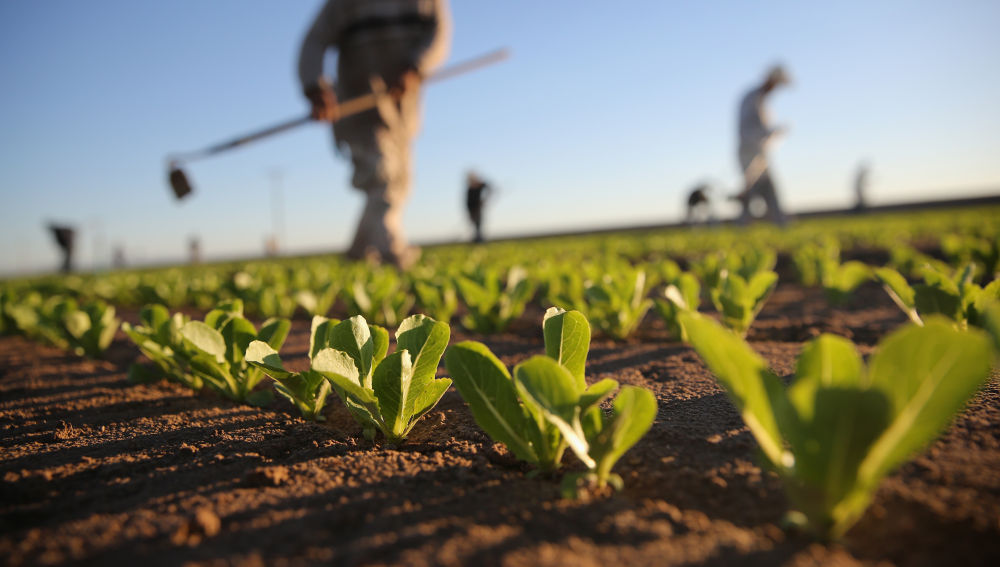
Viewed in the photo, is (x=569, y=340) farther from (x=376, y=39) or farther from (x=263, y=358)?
(x=376, y=39)

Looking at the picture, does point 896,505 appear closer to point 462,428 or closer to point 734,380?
point 734,380

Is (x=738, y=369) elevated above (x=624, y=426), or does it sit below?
above

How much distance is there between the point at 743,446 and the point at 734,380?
0.52 meters

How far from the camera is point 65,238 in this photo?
50.7 ft

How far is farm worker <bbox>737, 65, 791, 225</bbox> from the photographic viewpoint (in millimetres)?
13977

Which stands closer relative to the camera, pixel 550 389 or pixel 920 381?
pixel 920 381

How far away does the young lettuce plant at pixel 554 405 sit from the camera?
3.24 ft

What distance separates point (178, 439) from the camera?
1.44m

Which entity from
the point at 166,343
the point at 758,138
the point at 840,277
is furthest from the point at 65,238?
the point at 758,138

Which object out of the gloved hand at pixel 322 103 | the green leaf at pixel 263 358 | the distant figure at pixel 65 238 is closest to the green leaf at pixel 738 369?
the green leaf at pixel 263 358

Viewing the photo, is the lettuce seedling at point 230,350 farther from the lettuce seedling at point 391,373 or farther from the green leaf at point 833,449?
the green leaf at point 833,449

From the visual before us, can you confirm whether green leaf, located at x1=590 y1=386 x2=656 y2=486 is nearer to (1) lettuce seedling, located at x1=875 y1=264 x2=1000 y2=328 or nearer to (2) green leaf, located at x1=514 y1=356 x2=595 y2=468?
(2) green leaf, located at x1=514 y1=356 x2=595 y2=468

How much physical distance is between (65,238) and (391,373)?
63.3 feet

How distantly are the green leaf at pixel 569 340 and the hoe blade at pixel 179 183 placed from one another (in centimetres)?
684
